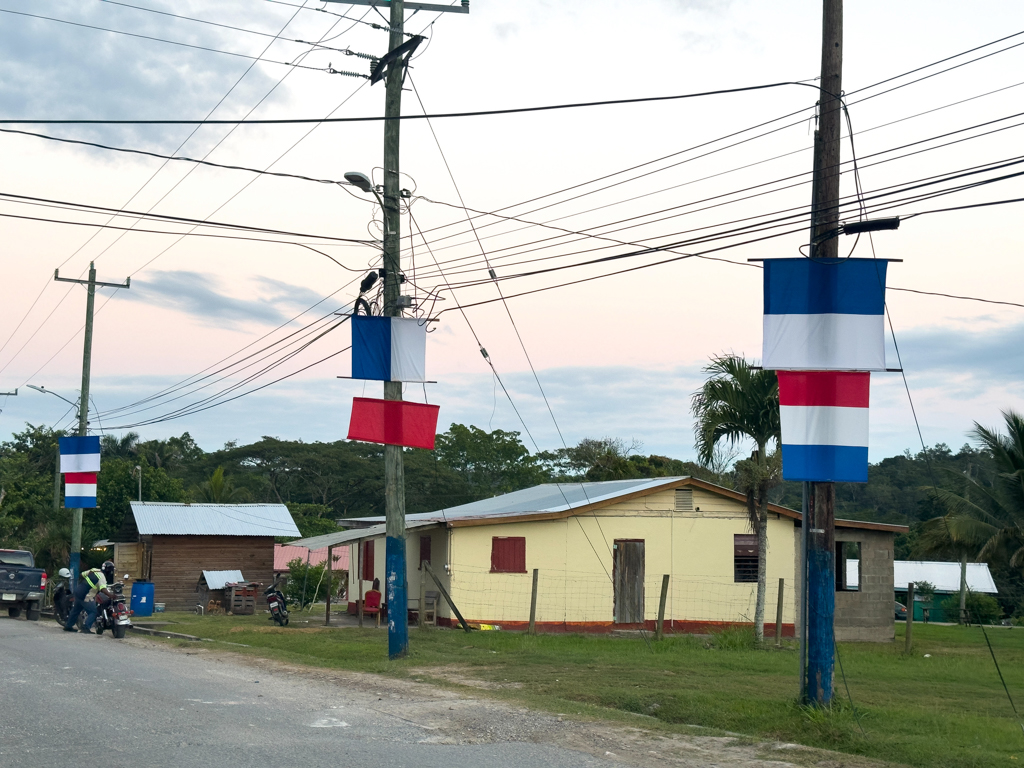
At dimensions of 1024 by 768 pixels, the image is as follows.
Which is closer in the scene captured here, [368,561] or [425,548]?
[425,548]

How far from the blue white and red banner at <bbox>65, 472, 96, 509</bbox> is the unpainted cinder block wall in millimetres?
20996

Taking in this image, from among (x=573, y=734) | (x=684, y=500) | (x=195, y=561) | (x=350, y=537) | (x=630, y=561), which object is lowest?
(x=195, y=561)

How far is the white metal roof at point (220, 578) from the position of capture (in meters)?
33.6

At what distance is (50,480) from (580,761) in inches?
1842

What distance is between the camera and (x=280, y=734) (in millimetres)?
9422

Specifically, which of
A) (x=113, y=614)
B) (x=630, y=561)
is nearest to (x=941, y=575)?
(x=630, y=561)

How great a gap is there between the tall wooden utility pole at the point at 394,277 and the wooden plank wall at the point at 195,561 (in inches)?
866

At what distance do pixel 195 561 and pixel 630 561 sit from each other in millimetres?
17940

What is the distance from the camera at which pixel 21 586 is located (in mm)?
27750

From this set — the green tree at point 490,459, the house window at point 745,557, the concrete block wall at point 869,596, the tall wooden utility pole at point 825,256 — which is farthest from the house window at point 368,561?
the green tree at point 490,459

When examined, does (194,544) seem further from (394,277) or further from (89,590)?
(394,277)

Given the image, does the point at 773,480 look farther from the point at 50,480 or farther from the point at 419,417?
the point at 50,480

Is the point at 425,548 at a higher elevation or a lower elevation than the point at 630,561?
higher

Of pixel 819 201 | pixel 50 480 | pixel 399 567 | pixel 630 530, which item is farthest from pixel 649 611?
pixel 50 480
